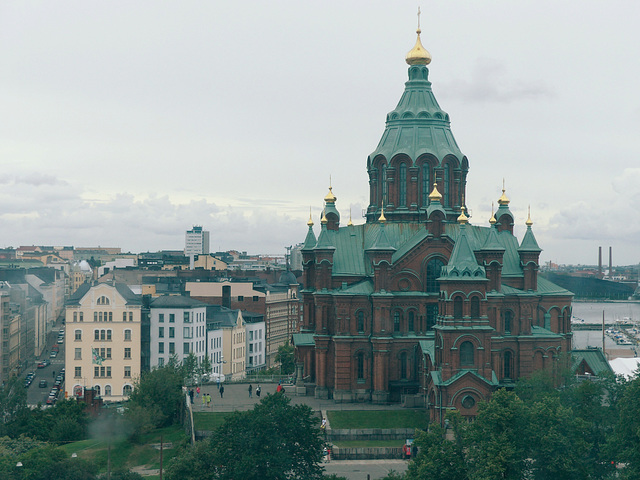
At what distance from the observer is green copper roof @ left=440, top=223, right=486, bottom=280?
79125 mm

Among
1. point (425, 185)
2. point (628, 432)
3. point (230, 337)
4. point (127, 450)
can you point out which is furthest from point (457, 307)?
point (230, 337)

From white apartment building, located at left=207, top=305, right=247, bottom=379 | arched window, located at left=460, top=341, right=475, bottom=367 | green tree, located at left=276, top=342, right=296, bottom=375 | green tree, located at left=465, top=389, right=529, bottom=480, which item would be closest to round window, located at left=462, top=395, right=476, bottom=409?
arched window, located at left=460, top=341, right=475, bottom=367

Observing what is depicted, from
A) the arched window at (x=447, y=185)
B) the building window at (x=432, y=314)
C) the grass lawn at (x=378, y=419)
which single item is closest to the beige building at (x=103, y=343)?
the arched window at (x=447, y=185)

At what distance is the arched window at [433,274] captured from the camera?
8744 cm

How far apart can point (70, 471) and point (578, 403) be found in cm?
3064

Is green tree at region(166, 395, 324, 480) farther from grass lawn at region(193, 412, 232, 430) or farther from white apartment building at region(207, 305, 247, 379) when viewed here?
white apartment building at region(207, 305, 247, 379)

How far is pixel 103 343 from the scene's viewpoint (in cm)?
11444

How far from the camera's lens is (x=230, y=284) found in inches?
6353

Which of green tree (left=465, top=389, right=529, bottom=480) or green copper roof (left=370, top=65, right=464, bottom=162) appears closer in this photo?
green tree (left=465, top=389, right=529, bottom=480)

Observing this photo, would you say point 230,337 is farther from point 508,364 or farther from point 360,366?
point 508,364

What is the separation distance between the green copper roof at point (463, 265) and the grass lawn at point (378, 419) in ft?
36.0

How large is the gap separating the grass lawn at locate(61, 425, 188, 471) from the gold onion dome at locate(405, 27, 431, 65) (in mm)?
39541

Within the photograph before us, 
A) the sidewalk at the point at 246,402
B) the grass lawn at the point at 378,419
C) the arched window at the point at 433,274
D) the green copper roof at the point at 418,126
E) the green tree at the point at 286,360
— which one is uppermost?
the green copper roof at the point at 418,126

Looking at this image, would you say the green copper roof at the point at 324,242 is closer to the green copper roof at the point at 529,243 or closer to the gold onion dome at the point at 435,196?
the gold onion dome at the point at 435,196
